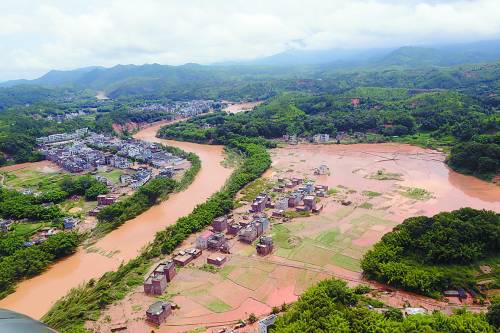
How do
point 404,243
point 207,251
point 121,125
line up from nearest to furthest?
point 404,243 → point 207,251 → point 121,125

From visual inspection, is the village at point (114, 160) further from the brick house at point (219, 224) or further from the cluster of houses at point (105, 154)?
the brick house at point (219, 224)

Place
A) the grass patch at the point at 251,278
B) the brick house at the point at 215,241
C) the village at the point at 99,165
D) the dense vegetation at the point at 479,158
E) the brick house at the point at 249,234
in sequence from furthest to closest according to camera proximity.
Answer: the dense vegetation at the point at 479,158, the village at the point at 99,165, the brick house at the point at 249,234, the brick house at the point at 215,241, the grass patch at the point at 251,278

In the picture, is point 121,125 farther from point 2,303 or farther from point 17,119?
point 2,303

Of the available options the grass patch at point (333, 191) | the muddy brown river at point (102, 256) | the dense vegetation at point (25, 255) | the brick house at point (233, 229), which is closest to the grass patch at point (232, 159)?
the muddy brown river at point (102, 256)

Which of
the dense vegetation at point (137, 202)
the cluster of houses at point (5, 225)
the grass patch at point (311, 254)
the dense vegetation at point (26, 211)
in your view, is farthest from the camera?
the dense vegetation at point (26, 211)

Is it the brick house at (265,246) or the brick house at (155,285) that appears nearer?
the brick house at (155,285)

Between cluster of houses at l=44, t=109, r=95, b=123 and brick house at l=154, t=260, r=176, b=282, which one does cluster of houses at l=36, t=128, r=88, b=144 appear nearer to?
A: cluster of houses at l=44, t=109, r=95, b=123

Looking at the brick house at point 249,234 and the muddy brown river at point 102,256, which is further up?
the brick house at point 249,234

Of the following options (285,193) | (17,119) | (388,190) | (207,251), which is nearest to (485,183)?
(388,190)
